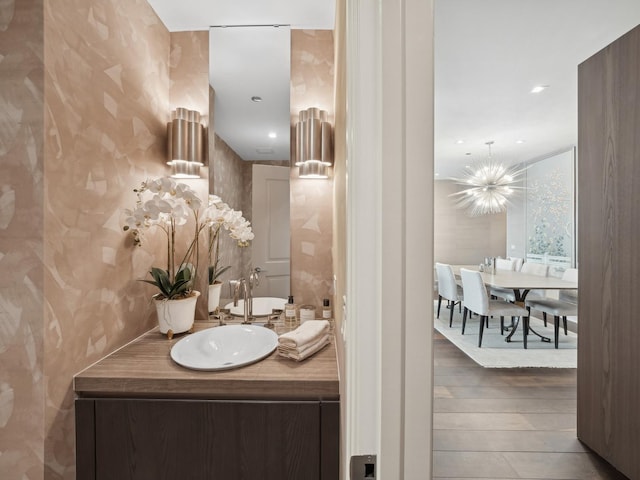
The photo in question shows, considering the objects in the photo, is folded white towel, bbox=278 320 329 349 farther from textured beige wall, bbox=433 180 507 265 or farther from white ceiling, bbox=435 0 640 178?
textured beige wall, bbox=433 180 507 265

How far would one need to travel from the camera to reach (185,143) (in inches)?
71.3

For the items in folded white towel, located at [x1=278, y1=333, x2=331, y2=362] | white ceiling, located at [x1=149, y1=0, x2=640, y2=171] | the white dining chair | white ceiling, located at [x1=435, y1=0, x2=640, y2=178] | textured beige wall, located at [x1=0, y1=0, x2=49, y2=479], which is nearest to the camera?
textured beige wall, located at [x1=0, y1=0, x2=49, y2=479]

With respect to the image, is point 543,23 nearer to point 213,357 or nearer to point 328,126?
point 328,126

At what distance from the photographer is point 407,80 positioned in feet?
1.80

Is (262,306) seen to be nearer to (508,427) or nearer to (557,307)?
(508,427)

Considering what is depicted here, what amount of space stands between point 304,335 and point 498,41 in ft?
8.52

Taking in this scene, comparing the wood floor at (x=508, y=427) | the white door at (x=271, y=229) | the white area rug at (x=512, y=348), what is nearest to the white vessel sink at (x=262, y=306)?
the white door at (x=271, y=229)

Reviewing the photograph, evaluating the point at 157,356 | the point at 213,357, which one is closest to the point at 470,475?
the point at 213,357

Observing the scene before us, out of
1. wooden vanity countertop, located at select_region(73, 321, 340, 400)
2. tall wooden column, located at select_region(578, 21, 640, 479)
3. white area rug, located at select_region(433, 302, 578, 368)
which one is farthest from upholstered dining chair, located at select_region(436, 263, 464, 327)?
wooden vanity countertop, located at select_region(73, 321, 340, 400)

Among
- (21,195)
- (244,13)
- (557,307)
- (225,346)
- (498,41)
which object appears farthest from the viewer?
(557,307)

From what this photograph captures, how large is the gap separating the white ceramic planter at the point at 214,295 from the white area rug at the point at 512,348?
8.58 feet

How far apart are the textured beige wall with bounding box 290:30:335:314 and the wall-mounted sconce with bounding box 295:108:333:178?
0.25ft

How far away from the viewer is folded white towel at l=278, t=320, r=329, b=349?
4.41ft

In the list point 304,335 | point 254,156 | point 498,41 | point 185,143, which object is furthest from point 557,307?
point 185,143
